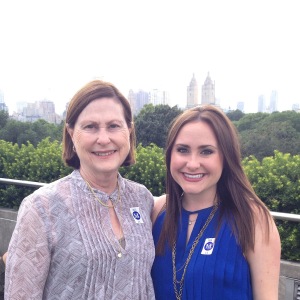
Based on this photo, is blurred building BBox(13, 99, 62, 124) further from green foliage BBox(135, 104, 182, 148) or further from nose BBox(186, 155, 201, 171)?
nose BBox(186, 155, 201, 171)

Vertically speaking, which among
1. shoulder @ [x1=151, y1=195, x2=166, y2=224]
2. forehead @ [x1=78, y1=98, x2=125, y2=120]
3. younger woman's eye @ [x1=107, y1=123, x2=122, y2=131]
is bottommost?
shoulder @ [x1=151, y1=195, x2=166, y2=224]

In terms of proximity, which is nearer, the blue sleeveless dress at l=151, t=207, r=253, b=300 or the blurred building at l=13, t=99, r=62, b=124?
the blue sleeveless dress at l=151, t=207, r=253, b=300

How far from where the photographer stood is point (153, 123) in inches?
822

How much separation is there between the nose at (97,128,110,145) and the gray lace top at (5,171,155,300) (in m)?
0.21

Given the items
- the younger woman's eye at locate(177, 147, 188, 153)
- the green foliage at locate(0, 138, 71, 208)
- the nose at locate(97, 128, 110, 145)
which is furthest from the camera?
the green foliage at locate(0, 138, 71, 208)

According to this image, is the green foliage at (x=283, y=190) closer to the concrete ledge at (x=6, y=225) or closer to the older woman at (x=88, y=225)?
the older woman at (x=88, y=225)

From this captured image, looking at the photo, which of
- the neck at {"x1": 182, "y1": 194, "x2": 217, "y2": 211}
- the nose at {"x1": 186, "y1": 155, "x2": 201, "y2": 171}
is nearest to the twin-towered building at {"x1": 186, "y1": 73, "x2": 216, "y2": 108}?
the neck at {"x1": 182, "y1": 194, "x2": 217, "y2": 211}

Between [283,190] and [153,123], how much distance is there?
1740 cm

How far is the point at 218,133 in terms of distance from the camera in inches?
78.0

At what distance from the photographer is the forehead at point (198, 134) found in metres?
1.97

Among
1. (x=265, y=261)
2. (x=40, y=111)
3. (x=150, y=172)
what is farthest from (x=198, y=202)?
(x=40, y=111)

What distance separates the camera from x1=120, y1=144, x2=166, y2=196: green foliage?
4.41m

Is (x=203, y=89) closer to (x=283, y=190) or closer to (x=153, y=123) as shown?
(x=153, y=123)

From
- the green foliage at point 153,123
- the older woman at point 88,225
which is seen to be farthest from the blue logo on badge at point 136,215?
the green foliage at point 153,123
